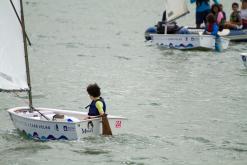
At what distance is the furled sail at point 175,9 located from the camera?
27.0 meters

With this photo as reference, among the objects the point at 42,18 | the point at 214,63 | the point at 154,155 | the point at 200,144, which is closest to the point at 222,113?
the point at 200,144

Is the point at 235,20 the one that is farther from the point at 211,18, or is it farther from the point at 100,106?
the point at 100,106

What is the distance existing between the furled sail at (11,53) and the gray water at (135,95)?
A: 2.85ft

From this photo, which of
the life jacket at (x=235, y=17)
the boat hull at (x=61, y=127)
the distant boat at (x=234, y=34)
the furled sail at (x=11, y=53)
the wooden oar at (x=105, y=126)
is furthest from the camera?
the life jacket at (x=235, y=17)

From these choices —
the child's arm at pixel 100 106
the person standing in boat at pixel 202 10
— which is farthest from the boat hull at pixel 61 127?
the person standing in boat at pixel 202 10

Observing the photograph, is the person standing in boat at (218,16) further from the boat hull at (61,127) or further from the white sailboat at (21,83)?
the boat hull at (61,127)

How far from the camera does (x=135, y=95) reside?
2031 cm

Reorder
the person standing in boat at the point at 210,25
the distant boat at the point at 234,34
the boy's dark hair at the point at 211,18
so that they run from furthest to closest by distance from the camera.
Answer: the distant boat at the point at 234,34 < the boy's dark hair at the point at 211,18 < the person standing in boat at the point at 210,25

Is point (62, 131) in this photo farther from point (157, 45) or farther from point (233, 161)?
point (157, 45)

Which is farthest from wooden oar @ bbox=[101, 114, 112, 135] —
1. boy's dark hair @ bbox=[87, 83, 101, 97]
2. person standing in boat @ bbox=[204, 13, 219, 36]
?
person standing in boat @ bbox=[204, 13, 219, 36]

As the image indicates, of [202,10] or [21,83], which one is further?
[202,10]

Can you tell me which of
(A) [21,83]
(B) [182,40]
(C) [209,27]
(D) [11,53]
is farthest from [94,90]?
(C) [209,27]

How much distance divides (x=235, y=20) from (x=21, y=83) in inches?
567

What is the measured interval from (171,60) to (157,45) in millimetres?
1804
